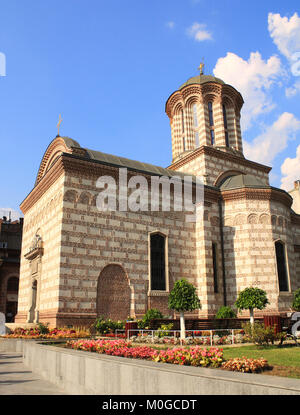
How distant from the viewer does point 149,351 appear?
8.54 metres

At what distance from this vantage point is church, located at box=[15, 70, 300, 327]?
18.4m

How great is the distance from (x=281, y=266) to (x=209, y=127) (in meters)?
11.8

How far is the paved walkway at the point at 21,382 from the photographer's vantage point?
26.3 feet

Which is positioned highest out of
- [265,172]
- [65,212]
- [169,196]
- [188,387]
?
[265,172]

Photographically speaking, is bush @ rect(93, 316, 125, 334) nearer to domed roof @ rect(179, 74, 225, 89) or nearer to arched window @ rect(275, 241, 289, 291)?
arched window @ rect(275, 241, 289, 291)

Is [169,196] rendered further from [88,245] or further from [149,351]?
[149,351]

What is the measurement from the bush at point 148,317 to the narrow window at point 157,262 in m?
1.86

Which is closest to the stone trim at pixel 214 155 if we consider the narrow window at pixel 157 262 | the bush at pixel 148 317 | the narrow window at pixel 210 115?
the narrow window at pixel 210 115

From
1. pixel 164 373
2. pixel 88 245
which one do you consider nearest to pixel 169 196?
pixel 88 245

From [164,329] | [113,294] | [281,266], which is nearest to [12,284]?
[113,294]

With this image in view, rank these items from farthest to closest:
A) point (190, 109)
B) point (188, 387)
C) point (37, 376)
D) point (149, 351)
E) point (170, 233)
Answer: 1. point (190, 109)
2. point (170, 233)
3. point (37, 376)
4. point (149, 351)
5. point (188, 387)

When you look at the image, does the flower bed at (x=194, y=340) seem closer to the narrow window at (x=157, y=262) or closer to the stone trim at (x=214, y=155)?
the narrow window at (x=157, y=262)

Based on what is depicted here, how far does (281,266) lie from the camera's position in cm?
2331
